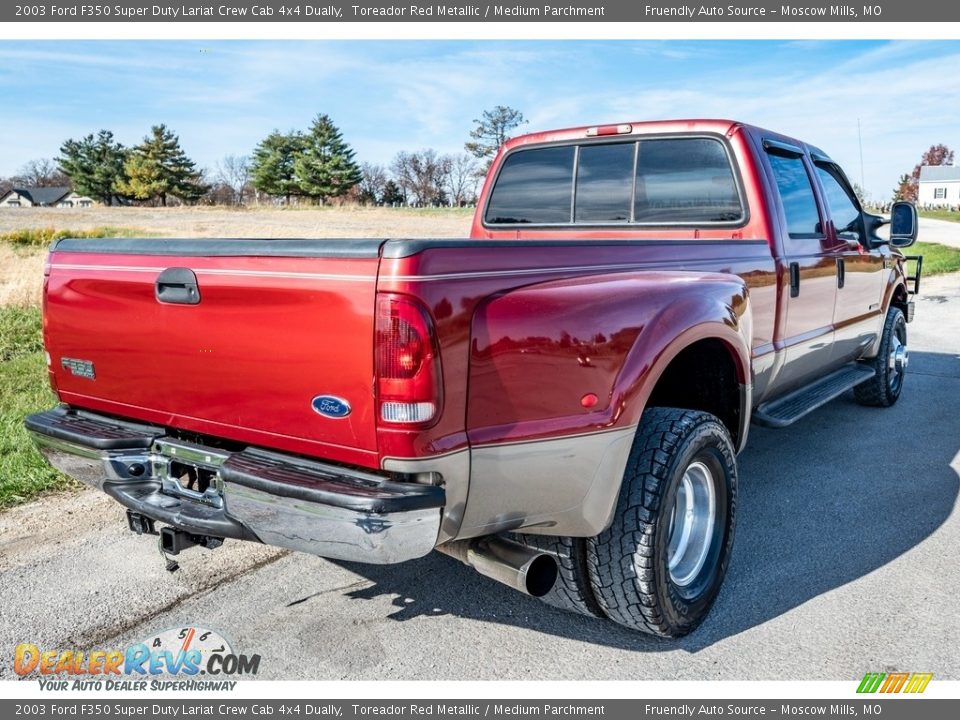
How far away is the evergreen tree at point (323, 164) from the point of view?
7856 cm

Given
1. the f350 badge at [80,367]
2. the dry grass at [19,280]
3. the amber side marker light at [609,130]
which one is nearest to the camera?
the f350 badge at [80,367]

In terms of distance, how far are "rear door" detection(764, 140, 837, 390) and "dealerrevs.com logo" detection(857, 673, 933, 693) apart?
182 cm

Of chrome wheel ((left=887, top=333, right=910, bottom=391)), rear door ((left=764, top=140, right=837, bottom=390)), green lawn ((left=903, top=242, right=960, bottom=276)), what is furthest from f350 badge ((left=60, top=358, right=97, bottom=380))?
green lawn ((left=903, top=242, right=960, bottom=276))

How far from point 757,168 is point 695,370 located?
1273 millimetres

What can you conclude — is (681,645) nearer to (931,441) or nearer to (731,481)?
(731,481)

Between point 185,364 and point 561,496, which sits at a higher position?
point 185,364

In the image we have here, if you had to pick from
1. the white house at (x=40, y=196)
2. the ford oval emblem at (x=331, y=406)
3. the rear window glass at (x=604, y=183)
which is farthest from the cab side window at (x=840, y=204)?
the white house at (x=40, y=196)

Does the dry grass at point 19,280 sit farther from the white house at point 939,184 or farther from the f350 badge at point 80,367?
the white house at point 939,184

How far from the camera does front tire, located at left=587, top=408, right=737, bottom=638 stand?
2717 millimetres

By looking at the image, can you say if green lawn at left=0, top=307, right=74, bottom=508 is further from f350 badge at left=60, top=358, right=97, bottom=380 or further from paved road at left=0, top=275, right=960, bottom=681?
f350 badge at left=60, top=358, right=97, bottom=380

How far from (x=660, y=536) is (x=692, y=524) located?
52 centimetres

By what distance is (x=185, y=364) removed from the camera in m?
2.59

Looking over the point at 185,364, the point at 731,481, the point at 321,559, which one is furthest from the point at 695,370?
the point at 185,364

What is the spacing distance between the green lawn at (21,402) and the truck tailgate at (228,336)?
5.26 feet
